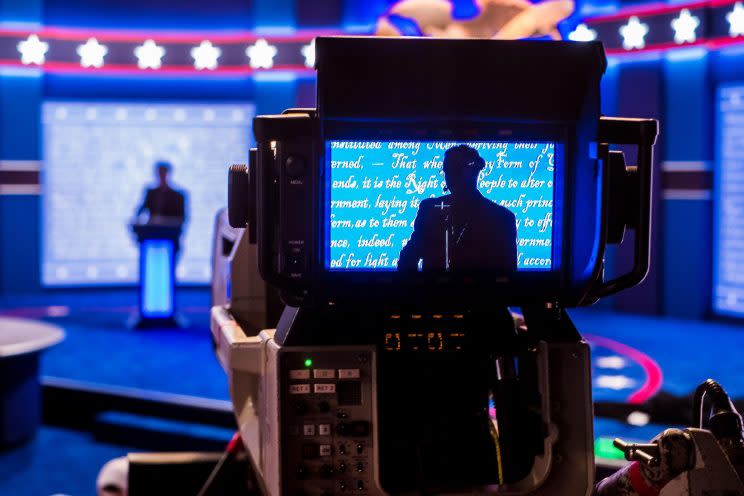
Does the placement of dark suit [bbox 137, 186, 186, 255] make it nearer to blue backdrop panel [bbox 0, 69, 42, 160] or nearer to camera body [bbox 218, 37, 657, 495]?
blue backdrop panel [bbox 0, 69, 42, 160]

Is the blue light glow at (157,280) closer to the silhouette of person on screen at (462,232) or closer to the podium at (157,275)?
the podium at (157,275)

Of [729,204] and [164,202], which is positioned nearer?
[164,202]

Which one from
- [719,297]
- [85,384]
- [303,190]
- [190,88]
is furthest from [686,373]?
[190,88]

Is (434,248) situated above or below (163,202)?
below

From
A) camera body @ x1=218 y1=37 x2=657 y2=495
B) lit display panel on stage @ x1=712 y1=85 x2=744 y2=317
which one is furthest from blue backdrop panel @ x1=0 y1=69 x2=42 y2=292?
camera body @ x1=218 y1=37 x2=657 y2=495

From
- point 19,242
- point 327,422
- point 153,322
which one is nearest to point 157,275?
point 153,322

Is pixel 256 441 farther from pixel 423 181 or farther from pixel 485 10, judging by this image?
pixel 485 10

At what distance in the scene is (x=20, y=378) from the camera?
3869 mm

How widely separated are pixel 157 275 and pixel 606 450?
4.39 m

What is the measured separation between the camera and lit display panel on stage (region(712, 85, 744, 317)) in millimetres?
7023

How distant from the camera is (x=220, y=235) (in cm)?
237

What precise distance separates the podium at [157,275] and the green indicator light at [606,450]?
13.7 feet

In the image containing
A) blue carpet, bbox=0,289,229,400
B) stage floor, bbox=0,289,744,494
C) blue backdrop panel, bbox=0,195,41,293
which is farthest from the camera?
blue backdrop panel, bbox=0,195,41,293

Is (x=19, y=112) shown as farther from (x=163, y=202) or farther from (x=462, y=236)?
(x=462, y=236)
